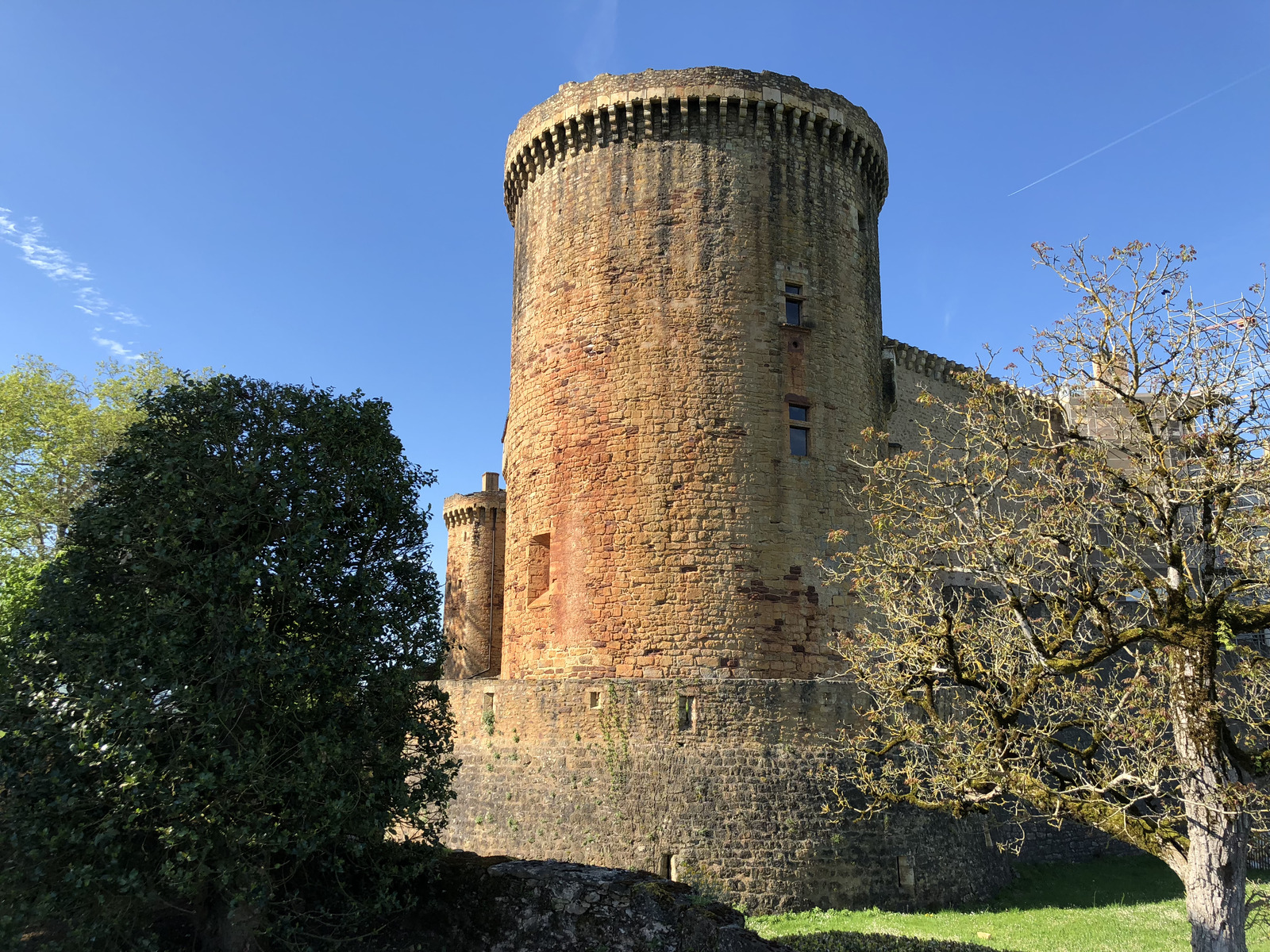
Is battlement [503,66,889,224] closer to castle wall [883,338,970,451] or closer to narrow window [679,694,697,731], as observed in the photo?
castle wall [883,338,970,451]

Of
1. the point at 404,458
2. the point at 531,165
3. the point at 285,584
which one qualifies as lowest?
the point at 285,584

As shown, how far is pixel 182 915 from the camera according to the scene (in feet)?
29.3

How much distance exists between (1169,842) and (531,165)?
1514 cm

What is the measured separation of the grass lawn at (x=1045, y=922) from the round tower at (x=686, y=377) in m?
3.78

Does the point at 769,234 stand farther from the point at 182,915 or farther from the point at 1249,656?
→ the point at 182,915

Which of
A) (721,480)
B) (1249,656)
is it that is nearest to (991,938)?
(1249,656)

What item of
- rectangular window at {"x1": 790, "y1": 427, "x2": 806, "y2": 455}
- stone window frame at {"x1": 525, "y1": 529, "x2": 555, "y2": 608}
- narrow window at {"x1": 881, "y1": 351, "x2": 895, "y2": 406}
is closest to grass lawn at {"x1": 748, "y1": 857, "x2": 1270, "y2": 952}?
stone window frame at {"x1": 525, "y1": 529, "x2": 555, "y2": 608}

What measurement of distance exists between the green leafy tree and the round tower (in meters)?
5.59

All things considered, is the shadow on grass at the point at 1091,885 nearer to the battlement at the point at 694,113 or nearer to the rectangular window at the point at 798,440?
the rectangular window at the point at 798,440

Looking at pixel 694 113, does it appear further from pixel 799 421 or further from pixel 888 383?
pixel 888 383

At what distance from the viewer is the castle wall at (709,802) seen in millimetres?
13227

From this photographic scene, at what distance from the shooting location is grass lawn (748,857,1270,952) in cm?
1171

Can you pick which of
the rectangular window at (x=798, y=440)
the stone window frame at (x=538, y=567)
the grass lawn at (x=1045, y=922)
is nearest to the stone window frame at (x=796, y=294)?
the rectangular window at (x=798, y=440)

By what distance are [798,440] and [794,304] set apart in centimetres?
255
